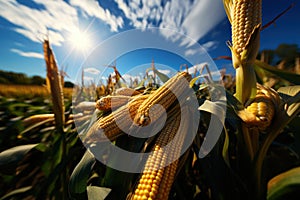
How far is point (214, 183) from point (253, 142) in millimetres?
215

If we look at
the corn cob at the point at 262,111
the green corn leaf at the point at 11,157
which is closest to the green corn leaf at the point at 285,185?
the corn cob at the point at 262,111

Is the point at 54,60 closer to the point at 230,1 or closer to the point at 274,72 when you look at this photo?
the point at 230,1

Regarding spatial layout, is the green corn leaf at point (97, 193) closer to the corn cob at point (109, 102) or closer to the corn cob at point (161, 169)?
the corn cob at point (161, 169)

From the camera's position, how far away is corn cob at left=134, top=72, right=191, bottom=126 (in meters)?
0.48

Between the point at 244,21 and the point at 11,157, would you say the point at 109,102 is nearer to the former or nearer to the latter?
the point at 244,21

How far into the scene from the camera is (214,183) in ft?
1.65

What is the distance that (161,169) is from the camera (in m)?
0.42

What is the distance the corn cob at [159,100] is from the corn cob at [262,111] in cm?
19

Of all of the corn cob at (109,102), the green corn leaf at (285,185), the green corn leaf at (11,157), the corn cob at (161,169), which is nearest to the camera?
the corn cob at (161,169)

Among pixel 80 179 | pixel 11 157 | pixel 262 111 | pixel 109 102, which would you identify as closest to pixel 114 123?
pixel 109 102

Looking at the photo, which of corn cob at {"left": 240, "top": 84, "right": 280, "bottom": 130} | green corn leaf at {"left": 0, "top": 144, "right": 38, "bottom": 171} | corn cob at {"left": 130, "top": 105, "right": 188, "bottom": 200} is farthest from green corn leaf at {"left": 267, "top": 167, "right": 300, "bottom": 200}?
green corn leaf at {"left": 0, "top": 144, "right": 38, "bottom": 171}

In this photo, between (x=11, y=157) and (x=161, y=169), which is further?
(x=11, y=157)

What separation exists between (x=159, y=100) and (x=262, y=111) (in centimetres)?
27

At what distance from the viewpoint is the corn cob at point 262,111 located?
424mm
